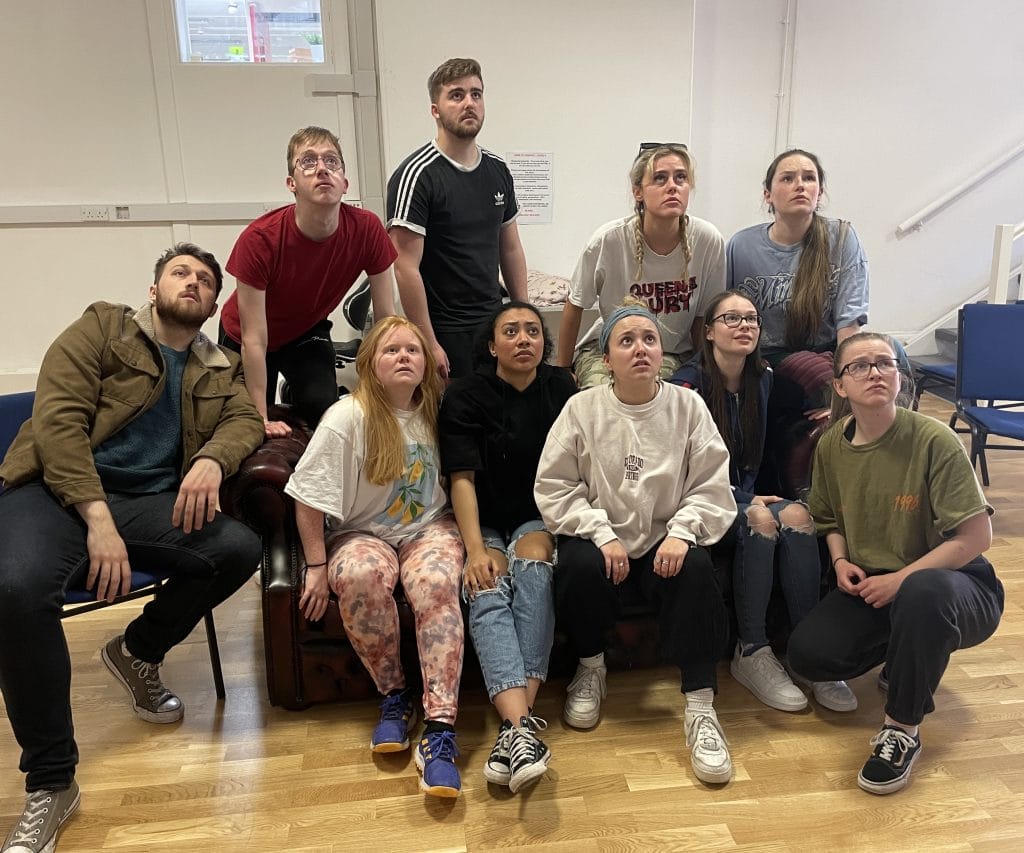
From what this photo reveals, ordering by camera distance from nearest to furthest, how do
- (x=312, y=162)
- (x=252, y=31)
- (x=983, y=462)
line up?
(x=312, y=162), (x=983, y=462), (x=252, y=31)

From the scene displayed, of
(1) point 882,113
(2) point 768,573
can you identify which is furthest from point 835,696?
(1) point 882,113

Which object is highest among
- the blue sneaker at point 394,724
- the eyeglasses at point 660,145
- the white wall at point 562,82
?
the white wall at point 562,82

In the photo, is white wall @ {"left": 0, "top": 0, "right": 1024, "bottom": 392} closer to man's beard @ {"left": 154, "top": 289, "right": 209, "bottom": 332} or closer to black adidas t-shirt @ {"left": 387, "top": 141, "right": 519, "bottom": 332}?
black adidas t-shirt @ {"left": 387, "top": 141, "right": 519, "bottom": 332}

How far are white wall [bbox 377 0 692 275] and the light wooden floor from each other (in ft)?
9.20

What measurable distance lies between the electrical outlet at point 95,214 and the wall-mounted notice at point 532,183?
84.1 inches

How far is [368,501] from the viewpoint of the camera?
6.98ft

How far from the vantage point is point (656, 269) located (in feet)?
8.54

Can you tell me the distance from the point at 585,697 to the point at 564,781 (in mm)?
258

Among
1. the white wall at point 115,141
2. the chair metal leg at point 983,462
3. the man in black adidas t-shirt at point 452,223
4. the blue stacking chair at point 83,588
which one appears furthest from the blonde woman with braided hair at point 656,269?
the white wall at point 115,141

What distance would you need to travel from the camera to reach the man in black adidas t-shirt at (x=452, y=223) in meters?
2.62

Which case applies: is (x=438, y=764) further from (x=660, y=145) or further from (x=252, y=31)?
(x=252, y=31)

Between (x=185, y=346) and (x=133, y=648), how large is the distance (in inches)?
31.2

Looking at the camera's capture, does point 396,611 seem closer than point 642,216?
Yes

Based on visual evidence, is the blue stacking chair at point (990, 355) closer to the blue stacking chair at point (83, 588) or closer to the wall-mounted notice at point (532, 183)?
the wall-mounted notice at point (532, 183)
